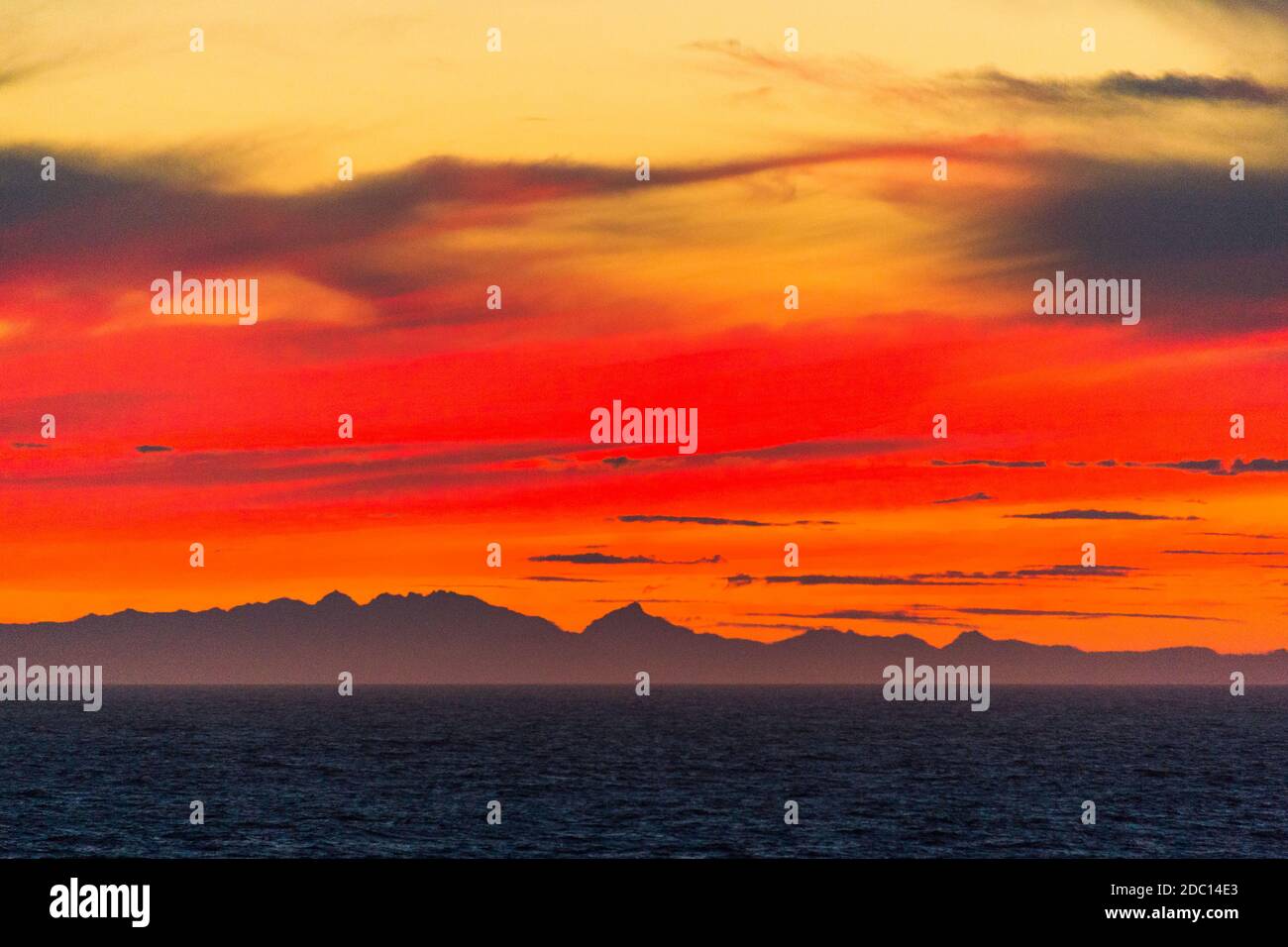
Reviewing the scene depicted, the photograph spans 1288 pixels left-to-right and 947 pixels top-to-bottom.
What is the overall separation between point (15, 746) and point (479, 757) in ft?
185

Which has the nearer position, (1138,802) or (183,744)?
(1138,802)

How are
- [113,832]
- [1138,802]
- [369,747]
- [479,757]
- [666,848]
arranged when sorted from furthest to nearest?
[369,747]
[479,757]
[1138,802]
[113,832]
[666,848]

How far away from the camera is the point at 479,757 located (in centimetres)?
13950

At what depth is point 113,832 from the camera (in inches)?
3290

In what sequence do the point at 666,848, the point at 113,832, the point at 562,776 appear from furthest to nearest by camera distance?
the point at 562,776 < the point at 113,832 < the point at 666,848
